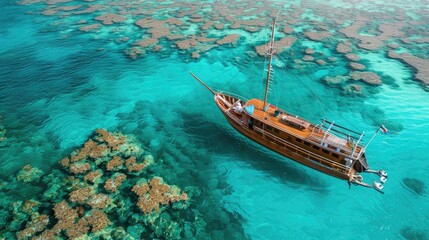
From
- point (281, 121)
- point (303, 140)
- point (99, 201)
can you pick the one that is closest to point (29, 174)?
point (99, 201)

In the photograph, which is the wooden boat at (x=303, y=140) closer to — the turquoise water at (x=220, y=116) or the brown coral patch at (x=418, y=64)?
the turquoise water at (x=220, y=116)

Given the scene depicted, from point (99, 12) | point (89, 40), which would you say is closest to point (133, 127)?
point (89, 40)

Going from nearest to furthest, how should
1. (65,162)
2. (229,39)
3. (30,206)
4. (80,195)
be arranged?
1. (30,206)
2. (80,195)
3. (65,162)
4. (229,39)

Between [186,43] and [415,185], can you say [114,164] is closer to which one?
[415,185]

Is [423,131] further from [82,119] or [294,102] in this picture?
[82,119]

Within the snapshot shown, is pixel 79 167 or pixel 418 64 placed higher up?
pixel 418 64

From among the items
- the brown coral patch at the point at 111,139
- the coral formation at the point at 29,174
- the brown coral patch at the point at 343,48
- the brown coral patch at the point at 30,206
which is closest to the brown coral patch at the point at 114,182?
the brown coral patch at the point at 111,139
